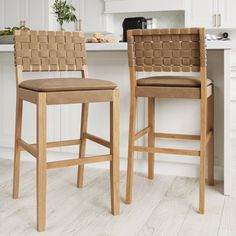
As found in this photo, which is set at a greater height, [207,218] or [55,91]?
[55,91]

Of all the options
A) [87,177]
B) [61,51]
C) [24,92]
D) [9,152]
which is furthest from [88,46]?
[9,152]

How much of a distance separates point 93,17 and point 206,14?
1456 millimetres

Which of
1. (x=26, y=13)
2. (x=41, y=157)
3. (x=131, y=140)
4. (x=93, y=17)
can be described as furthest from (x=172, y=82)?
(x=26, y=13)

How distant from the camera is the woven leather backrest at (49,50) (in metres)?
2.10

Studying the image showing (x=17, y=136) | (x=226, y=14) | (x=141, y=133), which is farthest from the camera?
(x=226, y=14)

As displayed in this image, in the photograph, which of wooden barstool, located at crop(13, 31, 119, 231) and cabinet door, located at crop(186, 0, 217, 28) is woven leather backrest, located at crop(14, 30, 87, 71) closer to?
wooden barstool, located at crop(13, 31, 119, 231)

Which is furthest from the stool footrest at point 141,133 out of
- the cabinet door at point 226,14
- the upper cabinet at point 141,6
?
the cabinet door at point 226,14

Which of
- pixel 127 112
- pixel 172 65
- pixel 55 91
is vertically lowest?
pixel 127 112

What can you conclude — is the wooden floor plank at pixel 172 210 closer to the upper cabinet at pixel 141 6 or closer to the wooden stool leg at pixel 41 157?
the wooden stool leg at pixel 41 157

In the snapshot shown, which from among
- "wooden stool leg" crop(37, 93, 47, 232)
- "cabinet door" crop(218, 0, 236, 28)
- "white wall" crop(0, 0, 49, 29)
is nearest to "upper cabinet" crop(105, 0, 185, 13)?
"cabinet door" crop(218, 0, 236, 28)

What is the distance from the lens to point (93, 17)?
5254mm

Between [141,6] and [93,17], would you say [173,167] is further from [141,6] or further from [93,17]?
[93,17]

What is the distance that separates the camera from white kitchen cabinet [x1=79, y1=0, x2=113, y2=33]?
206 inches

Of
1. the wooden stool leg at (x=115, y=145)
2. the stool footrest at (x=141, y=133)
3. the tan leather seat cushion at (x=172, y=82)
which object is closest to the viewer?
the wooden stool leg at (x=115, y=145)
